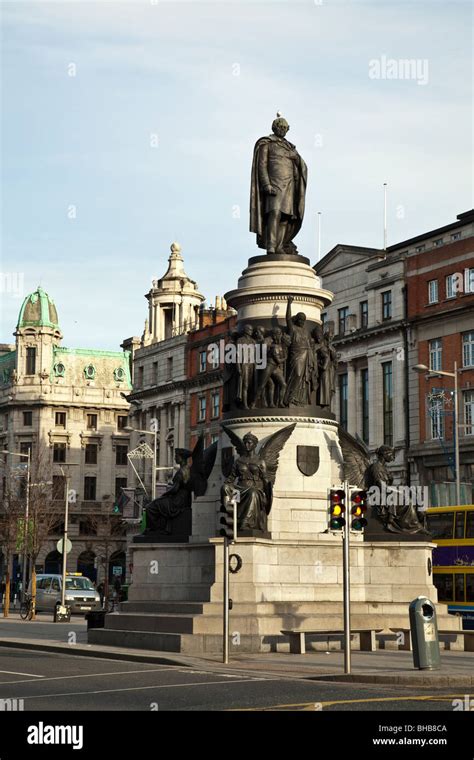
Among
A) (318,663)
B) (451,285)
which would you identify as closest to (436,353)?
(451,285)

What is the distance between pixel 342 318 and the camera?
81.4m

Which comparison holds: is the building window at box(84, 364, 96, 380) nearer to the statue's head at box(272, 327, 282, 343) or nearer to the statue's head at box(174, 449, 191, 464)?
the statue's head at box(174, 449, 191, 464)

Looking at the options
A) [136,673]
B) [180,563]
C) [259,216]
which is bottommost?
[136,673]

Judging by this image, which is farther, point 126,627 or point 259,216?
point 259,216

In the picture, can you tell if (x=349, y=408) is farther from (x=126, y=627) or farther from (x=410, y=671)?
(x=410, y=671)

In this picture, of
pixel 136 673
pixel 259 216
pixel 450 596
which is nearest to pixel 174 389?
pixel 450 596

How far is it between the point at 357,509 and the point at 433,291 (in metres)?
50.0

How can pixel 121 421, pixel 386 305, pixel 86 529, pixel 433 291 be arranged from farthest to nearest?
pixel 121 421 < pixel 86 529 < pixel 386 305 < pixel 433 291

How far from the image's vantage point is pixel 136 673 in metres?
23.4

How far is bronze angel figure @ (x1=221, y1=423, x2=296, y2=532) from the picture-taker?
29.6 meters

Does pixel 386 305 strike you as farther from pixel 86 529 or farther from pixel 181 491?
pixel 86 529

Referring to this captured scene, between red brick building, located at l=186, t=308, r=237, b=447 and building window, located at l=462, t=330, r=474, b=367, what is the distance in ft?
86.9

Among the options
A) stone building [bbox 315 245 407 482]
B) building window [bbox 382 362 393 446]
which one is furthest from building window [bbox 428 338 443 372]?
building window [bbox 382 362 393 446]
